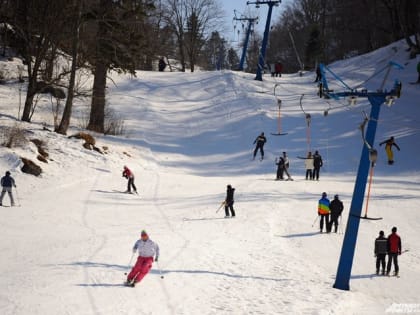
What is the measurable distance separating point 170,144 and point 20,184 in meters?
15.1

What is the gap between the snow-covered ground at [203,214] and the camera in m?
12.3

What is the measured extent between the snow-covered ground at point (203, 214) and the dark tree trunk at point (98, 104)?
1656 mm

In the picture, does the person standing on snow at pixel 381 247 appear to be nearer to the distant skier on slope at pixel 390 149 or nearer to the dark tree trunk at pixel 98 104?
the distant skier on slope at pixel 390 149

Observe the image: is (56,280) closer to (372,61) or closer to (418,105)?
(418,105)

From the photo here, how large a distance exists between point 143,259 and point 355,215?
19.3ft

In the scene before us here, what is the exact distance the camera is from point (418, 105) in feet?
129

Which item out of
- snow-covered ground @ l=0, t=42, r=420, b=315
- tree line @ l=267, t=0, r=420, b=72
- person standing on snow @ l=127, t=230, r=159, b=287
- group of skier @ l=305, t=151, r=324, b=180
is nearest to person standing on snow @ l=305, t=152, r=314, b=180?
group of skier @ l=305, t=151, r=324, b=180

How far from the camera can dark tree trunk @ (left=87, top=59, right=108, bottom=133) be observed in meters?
32.8

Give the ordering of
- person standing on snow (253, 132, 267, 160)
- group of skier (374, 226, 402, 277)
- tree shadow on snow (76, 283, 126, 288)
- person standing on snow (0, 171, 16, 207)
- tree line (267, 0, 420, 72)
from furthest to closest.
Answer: tree line (267, 0, 420, 72) < person standing on snow (253, 132, 267, 160) < person standing on snow (0, 171, 16, 207) < group of skier (374, 226, 402, 277) < tree shadow on snow (76, 283, 126, 288)

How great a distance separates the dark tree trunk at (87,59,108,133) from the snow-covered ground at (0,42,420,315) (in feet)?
5.43

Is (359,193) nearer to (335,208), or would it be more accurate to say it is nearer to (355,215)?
(355,215)

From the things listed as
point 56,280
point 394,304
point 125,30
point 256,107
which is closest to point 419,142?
point 256,107

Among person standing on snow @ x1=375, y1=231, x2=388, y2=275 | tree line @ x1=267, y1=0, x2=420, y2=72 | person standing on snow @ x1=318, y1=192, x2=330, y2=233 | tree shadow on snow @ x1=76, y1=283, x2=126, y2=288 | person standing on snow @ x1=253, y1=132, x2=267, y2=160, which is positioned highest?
tree line @ x1=267, y1=0, x2=420, y2=72

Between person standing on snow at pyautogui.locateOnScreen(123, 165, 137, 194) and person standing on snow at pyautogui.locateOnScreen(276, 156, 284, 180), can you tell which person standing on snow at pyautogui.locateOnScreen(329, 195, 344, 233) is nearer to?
person standing on snow at pyautogui.locateOnScreen(276, 156, 284, 180)
